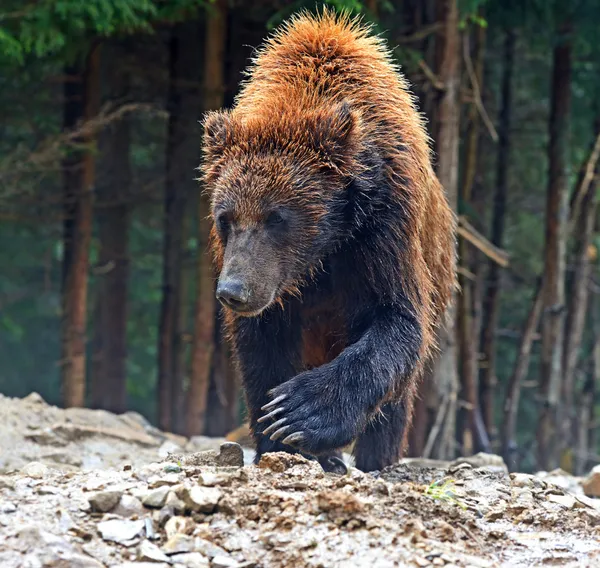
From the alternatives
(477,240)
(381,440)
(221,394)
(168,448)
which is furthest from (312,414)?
(221,394)

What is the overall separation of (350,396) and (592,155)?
7366 mm

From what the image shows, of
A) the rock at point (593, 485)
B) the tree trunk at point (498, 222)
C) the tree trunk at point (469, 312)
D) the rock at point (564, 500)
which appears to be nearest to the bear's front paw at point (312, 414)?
the rock at point (564, 500)

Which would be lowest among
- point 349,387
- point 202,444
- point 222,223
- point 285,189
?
point 202,444

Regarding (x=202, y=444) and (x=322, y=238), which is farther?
(x=202, y=444)

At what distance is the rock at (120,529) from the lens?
3723mm

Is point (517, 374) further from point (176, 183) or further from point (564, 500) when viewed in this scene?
point (564, 500)

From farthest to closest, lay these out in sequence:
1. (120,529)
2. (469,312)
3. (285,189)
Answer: (469,312) → (285,189) → (120,529)

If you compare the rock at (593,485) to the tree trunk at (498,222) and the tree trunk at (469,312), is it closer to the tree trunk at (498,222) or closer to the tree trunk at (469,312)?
the tree trunk at (469,312)

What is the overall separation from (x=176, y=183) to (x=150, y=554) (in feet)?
29.0

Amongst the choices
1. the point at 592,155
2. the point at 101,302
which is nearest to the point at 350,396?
the point at 592,155

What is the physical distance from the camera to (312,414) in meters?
4.97

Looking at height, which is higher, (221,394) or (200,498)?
(200,498)

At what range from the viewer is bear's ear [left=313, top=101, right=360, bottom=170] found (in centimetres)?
534

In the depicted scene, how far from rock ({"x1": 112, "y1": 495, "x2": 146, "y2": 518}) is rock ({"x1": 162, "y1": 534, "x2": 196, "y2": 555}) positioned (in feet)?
0.86
